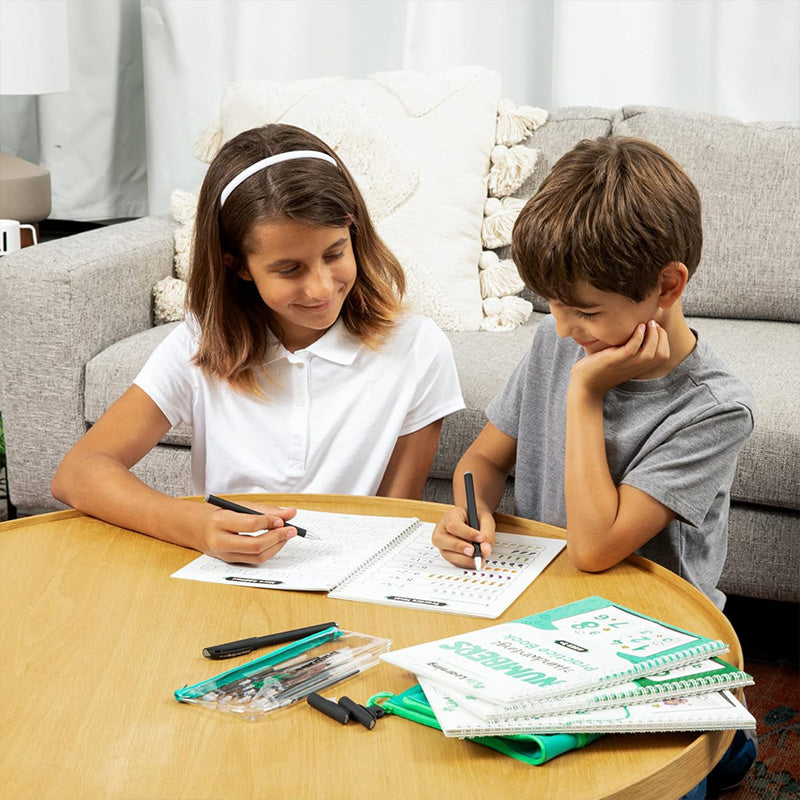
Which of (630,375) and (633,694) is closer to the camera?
(633,694)

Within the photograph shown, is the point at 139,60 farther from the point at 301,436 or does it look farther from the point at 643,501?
the point at 643,501

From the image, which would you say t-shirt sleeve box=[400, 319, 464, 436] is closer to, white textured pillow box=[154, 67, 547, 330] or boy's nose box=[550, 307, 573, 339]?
boy's nose box=[550, 307, 573, 339]

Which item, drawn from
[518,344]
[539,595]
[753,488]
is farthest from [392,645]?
[518,344]

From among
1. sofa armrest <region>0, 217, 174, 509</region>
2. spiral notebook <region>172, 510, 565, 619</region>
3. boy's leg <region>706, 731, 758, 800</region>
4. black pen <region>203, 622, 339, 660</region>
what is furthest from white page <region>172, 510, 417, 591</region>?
sofa armrest <region>0, 217, 174, 509</region>

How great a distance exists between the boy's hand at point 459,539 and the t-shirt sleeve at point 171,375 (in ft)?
1.57

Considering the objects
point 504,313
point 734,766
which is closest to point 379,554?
point 734,766

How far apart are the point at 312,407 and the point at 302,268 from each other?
23 centimetres

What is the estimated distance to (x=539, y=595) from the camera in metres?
1.03

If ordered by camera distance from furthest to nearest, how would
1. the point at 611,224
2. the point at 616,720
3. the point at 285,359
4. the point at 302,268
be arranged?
the point at 285,359 < the point at 302,268 < the point at 611,224 < the point at 616,720

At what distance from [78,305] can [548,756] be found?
5.27 ft

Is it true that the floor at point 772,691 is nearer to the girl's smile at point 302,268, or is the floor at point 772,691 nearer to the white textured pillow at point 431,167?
the white textured pillow at point 431,167

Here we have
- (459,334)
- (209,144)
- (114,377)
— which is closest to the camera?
(114,377)

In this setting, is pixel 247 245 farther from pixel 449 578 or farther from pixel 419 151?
pixel 419 151

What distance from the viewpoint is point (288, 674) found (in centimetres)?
87
